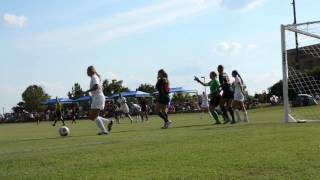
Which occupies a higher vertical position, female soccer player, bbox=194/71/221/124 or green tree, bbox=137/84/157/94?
green tree, bbox=137/84/157/94

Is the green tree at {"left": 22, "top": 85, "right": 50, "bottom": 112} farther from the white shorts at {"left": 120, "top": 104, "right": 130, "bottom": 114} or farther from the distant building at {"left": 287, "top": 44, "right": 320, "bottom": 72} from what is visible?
the distant building at {"left": 287, "top": 44, "right": 320, "bottom": 72}

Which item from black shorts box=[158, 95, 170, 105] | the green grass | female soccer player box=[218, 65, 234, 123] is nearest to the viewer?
the green grass

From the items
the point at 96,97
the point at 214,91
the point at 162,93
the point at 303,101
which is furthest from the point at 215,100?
the point at 303,101

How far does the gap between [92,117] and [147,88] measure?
101070 mm

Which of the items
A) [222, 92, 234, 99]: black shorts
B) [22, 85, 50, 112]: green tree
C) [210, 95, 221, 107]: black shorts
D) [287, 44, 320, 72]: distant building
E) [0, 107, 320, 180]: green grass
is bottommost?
[0, 107, 320, 180]: green grass

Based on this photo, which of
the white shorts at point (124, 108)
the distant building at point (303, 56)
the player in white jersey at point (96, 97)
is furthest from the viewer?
the white shorts at point (124, 108)

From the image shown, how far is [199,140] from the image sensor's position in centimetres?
1159

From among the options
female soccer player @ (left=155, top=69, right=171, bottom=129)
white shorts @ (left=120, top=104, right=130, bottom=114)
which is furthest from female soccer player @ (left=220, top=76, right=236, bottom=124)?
white shorts @ (left=120, top=104, right=130, bottom=114)

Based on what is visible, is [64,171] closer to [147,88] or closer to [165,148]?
[165,148]

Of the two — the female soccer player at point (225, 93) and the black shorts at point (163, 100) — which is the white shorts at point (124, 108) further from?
the black shorts at point (163, 100)

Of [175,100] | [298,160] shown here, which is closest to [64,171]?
[298,160]

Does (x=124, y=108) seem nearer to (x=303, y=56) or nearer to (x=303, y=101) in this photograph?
(x=303, y=56)

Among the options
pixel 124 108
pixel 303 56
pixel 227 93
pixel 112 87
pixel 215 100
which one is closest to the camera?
pixel 227 93

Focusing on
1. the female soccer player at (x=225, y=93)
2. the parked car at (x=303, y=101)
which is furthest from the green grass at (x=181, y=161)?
the parked car at (x=303, y=101)
